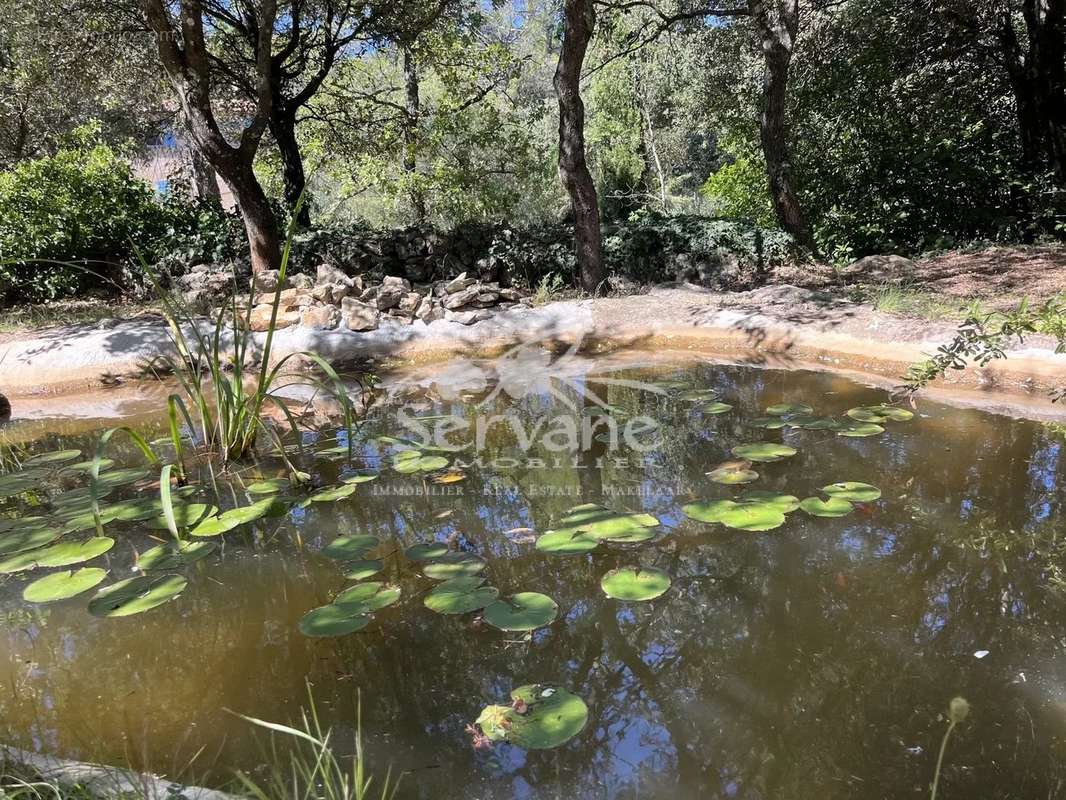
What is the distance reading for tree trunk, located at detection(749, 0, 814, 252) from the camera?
7340mm

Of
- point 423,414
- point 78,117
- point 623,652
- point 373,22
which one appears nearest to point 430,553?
point 623,652

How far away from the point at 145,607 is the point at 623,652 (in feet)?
4.56

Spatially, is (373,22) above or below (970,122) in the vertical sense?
above

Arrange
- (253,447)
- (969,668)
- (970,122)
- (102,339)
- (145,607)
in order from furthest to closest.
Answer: (970,122) → (102,339) → (253,447) → (145,607) → (969,668)

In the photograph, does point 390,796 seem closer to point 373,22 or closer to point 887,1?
point 373,22

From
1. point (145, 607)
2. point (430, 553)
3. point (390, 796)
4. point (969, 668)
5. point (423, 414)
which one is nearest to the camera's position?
point (390, 796)

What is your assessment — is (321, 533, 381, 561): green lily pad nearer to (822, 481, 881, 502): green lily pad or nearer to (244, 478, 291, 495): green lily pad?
(244, 478, 291, 495): green lily pad

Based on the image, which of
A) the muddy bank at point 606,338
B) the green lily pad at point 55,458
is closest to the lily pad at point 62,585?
the green lily pad at point 55,458

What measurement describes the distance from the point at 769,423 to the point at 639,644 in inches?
78.1

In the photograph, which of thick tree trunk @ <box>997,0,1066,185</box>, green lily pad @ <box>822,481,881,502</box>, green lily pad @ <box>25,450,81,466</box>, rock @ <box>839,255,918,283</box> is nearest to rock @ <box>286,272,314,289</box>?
green lily pad @ <box>25,450,81,466</box>

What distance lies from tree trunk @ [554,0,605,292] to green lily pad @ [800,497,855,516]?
493 centimetres

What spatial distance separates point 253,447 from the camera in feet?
11.1

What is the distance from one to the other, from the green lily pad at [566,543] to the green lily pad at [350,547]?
1.99ft

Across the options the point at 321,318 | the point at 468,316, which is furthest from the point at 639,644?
the point at 321,318
